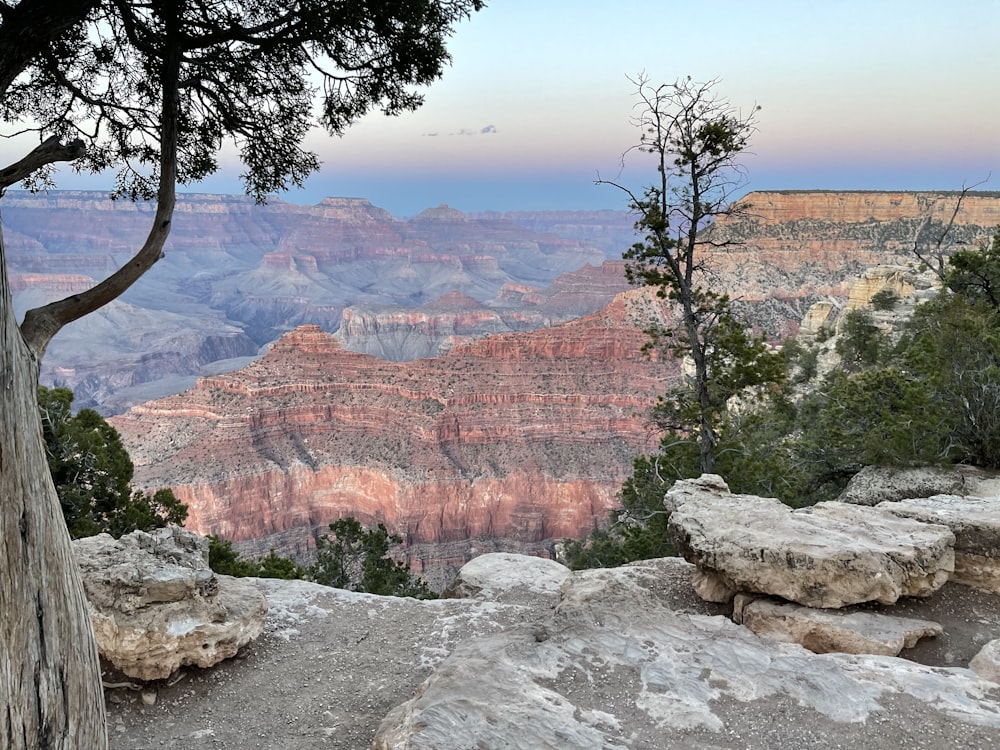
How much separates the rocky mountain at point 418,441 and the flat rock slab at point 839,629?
3993 centimetres

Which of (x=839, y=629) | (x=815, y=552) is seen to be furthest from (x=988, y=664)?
(x=815, y=552)

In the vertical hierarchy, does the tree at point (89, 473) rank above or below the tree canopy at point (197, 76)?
below

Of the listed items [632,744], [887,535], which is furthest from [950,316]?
[632,744]

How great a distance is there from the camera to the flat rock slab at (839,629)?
6352 millimetres

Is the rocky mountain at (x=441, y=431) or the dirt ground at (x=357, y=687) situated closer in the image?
the dirt ground at (x=357, y=687)

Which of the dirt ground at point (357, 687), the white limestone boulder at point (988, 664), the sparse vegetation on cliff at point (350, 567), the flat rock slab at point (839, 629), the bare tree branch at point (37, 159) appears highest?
the bare tree branch at point (37, 159)

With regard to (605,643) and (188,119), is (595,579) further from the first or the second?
(188,119)

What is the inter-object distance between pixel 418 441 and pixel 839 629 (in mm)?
48030

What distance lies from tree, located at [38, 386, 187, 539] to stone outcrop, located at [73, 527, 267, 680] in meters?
5.25

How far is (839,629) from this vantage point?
257 inches

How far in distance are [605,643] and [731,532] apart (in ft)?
8.98

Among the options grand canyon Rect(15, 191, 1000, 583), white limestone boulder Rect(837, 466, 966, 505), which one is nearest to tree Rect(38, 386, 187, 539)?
white limestone boulder Rect(837, 466, 966, 505)

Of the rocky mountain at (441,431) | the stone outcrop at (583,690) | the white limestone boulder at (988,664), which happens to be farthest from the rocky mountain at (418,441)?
the white limestone boulder at (988,664)

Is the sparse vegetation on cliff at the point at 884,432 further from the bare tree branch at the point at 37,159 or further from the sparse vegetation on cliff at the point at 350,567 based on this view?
the bare tree branch at the point at 37,159
